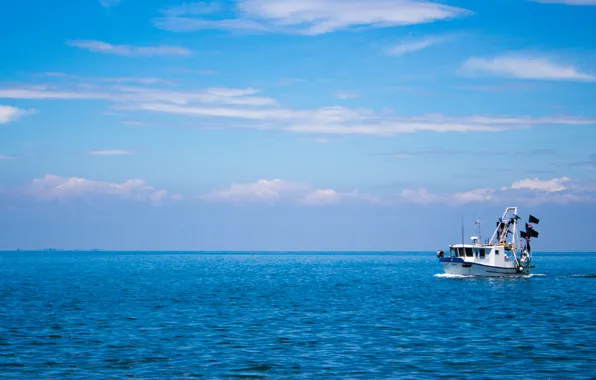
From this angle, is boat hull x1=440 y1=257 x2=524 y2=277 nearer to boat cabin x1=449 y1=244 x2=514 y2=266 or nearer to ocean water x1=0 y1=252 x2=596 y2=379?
boat cabin x1=449 y1=244 x2=514 y2=266

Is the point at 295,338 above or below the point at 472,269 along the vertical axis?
below

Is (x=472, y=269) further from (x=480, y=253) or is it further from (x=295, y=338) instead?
(x=295, y=338)

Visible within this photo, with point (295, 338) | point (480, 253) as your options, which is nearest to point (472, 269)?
point (480, 253)

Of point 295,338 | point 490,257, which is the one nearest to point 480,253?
point 490,257

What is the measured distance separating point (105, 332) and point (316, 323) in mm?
14735

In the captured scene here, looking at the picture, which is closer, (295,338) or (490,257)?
(295,338)

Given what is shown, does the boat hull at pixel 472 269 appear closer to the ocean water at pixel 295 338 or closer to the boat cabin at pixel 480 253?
the boat cabin at pixel 480 253

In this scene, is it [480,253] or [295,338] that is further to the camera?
[480,253]

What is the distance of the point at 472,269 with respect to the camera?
105 m

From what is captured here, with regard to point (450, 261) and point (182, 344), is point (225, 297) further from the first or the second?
point (450, 261)

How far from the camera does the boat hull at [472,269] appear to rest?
104125 mm

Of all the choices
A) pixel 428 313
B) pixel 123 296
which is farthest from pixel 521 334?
pixel 123 296

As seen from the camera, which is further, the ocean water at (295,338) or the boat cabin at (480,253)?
the boat cabin at (480,253)

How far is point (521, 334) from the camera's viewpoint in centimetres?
4341
